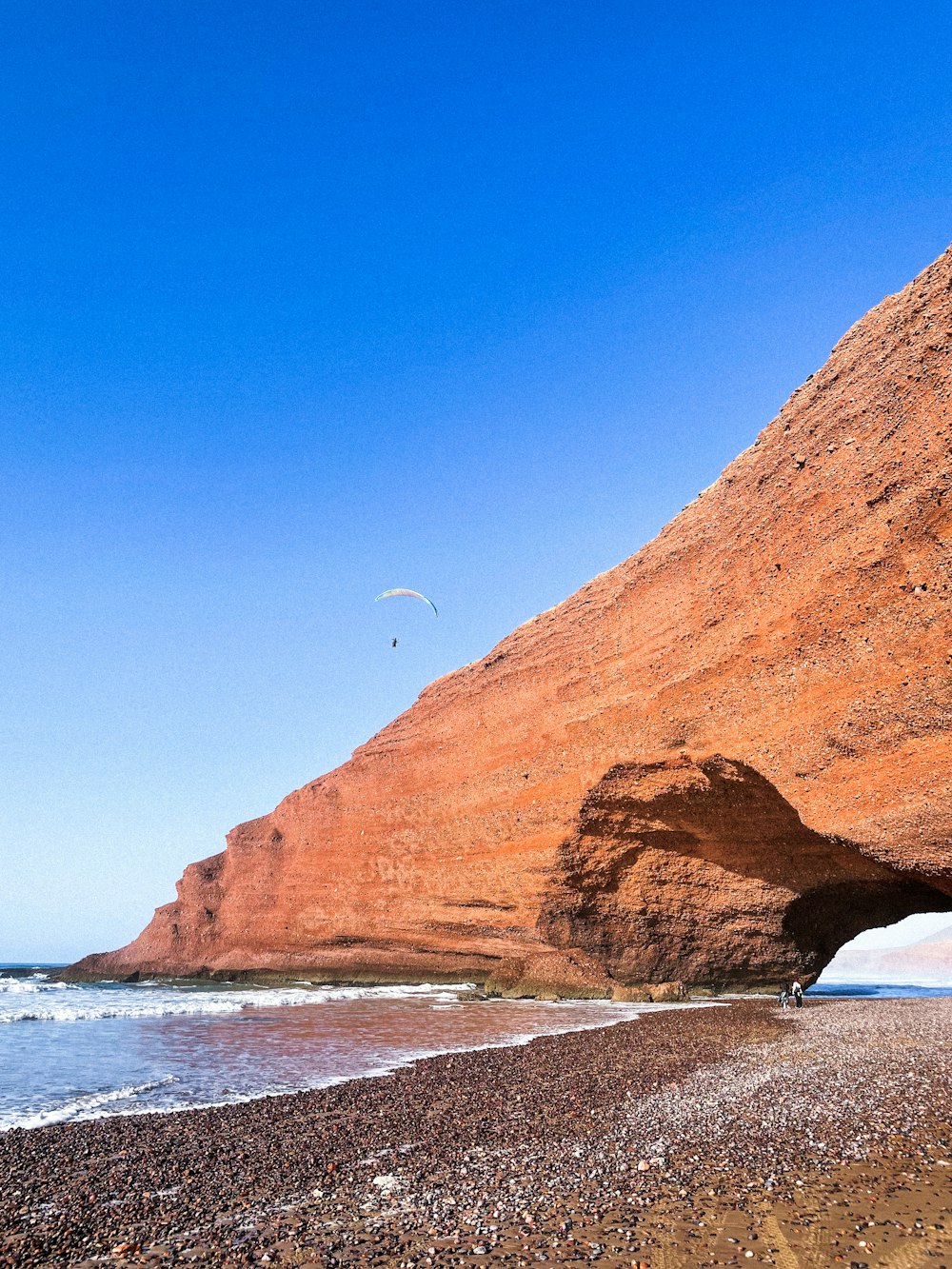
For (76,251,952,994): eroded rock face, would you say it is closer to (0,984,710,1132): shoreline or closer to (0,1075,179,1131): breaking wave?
(0,984,710,1132): shoreline

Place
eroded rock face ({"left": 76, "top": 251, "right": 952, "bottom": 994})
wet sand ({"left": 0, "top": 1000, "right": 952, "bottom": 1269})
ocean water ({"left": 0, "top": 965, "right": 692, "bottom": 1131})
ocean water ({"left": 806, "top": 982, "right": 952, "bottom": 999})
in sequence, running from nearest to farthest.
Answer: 1. wet sand ({"left": 0, "top": 1000, "right": 952, "bottom": 1269})
2. ocean water ({"left": 0, "top": 965, "right": 692, "bottom": 1131})
3. eroded rock face ({"left": 76, "top": 251, "right": 952, "bottom": 994})
4. ocean water ({"left": 806, "top": 982, "right": 952, "bottom": 999})

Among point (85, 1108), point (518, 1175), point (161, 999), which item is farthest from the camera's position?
point (161, 999)

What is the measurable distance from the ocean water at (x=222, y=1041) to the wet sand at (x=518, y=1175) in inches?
56.4

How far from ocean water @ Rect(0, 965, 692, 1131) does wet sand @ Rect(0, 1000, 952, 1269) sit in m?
1.43

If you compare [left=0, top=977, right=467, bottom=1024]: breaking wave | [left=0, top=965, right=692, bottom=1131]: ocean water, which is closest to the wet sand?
[left=0, top=965, right=692, bottom=1131]: ocean water

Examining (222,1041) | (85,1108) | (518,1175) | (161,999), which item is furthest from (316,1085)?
(161,999)

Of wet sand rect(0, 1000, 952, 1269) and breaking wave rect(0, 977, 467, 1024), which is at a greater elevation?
wet sand rect(0, 1000, 952, 1269)

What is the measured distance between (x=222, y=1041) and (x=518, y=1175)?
10954 millimetres

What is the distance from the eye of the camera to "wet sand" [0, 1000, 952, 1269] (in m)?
4.72

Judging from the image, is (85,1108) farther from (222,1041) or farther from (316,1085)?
(222,1041)

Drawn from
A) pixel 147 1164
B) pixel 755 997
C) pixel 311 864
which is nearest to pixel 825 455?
pixel 755 997

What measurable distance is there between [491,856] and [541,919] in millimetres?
2962

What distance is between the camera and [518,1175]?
602 cm

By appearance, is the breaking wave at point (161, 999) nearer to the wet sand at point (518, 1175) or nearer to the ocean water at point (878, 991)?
the wet sand at point (518, 1175)
